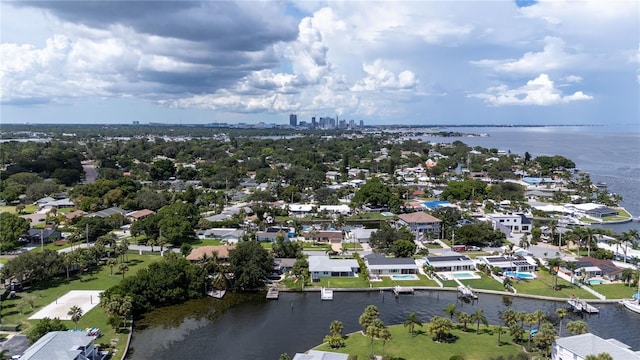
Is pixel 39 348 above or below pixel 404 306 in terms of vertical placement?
above

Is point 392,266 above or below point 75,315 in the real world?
below

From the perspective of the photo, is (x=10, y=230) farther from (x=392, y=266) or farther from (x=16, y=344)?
(x=392, y=266)

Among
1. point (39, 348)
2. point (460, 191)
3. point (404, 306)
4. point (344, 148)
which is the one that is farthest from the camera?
point (344, 148)

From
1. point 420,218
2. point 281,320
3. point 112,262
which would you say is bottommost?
point 281,320

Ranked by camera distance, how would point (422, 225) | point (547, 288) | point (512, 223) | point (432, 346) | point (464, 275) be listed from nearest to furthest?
point (432, 346) < point (547, 288) < point (464, 275) < point (422, 225) < point (512, 223)

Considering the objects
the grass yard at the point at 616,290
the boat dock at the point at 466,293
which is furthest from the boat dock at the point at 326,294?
the grass yard at the point at 616,290

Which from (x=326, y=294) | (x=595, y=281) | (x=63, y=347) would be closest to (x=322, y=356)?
(x=326, y=294)

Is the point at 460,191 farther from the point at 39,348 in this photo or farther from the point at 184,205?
the point at 39,348

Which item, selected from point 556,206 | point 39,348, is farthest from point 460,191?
point 39,348
